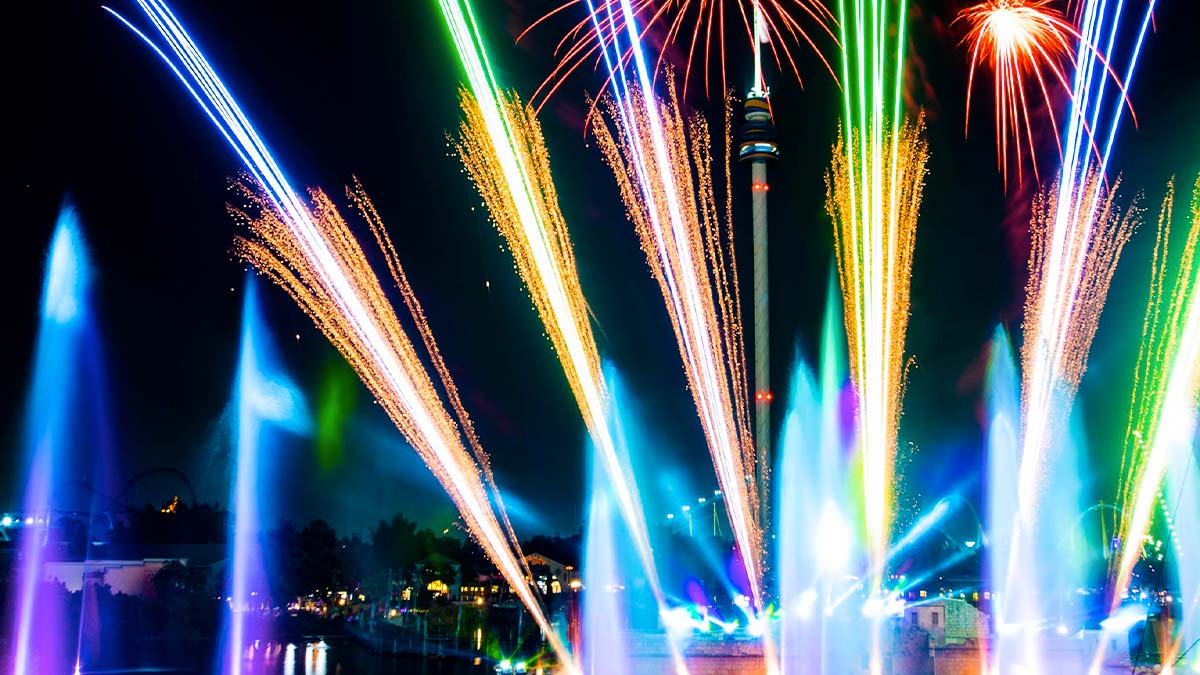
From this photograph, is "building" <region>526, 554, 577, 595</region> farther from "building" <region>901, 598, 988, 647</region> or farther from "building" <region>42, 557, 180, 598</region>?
"building" <region>901, 598, 988, 647</region>

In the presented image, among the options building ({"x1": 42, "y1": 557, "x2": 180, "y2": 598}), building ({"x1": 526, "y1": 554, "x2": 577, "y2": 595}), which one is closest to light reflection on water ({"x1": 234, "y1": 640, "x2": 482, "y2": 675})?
building ({"x1": 42, "y1": 557, "x2": 180, "y2": 598})

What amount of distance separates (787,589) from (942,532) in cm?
3608

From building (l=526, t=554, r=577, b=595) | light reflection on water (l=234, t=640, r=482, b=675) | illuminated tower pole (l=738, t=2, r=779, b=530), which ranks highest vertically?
illuminated tower pole (l=738, t=2, r=779, b=530)

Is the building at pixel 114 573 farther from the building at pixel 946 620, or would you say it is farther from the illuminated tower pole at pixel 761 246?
the building at pixel 946 620

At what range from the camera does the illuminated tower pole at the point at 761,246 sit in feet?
153

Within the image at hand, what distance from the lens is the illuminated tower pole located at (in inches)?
1837

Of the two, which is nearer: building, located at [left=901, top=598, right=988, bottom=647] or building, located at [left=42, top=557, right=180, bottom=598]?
building, located at [left=901, top=598, right=988, bottom=647]

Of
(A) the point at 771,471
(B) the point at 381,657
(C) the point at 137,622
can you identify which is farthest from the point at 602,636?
(C) the point at 137,622

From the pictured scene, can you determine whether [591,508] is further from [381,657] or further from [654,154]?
[381,657]

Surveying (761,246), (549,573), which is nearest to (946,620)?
(761,246)

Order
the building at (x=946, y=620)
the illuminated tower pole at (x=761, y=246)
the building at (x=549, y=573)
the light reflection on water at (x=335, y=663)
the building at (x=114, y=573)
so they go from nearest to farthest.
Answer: the building at (x=946, y=620) < the light reflection on water at (x=335, y=663) < the illuminated tower pole at (x=761, y=246) < the building at (x=114, y=573) < the building at (x=549, y=573)

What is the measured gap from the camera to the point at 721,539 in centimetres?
5428

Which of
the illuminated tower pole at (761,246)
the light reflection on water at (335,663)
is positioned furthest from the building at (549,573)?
the illuminated tower pole at (761,246)

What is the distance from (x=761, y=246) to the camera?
162ft
